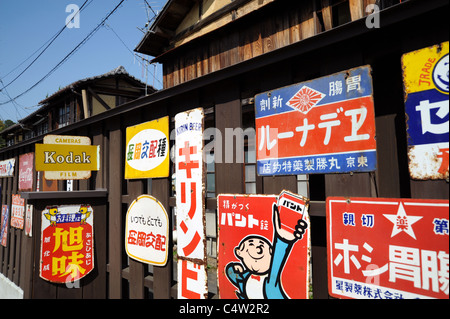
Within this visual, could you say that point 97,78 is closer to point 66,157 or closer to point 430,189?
point 66,157

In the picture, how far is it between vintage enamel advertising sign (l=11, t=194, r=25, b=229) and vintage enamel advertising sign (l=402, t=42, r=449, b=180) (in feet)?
28.5

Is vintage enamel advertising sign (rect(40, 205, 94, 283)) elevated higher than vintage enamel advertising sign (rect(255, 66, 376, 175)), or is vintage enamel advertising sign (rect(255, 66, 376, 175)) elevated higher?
vintage enamel advertising sign (rect(255, 66, 376, 175))

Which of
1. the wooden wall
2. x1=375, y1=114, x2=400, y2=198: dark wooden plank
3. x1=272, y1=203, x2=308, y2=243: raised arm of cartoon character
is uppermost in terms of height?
the wooden wall

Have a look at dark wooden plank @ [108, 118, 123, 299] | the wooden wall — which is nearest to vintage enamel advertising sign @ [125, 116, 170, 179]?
dark wooden plank @ [108, 118, 123, 299]

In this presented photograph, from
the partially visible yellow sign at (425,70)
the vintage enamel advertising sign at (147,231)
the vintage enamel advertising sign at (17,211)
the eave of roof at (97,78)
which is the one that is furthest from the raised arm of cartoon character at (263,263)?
the eave of roof at (97,78)

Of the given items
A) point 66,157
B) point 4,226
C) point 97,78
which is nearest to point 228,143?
point 66,157

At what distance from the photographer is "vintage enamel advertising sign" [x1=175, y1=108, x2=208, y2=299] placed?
3445 millimetres

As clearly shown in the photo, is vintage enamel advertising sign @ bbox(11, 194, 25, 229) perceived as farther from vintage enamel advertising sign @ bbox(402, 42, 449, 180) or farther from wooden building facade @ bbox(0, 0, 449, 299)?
vintage enamel advertising sign @ bbox(402, 42, 449, 180)

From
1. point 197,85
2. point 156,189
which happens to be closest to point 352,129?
point 197,85

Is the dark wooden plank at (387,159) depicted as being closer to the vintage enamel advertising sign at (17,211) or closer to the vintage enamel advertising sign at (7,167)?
the vintage enamel advertising sign at (17,211)

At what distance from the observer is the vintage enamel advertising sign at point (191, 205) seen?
3.45 meters

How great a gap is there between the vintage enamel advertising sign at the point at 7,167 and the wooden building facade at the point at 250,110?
23 centimetres

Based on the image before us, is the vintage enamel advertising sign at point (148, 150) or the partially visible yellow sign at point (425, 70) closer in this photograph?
the partially visible yellow sign at point (425, 70)
